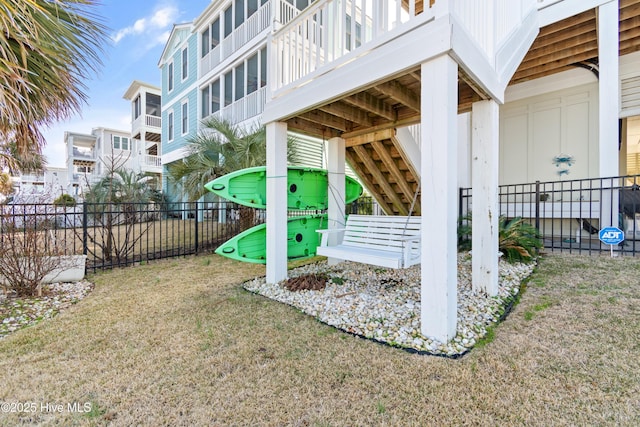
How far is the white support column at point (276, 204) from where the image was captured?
13.3ft

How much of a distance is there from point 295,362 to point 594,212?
726 centimetres

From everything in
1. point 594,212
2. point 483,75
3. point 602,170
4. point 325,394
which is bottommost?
point 325,394

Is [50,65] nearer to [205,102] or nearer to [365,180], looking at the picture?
[365,180]

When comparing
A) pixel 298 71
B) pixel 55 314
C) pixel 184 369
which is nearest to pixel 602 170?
pixel 298 71

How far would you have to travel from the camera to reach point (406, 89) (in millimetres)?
3688

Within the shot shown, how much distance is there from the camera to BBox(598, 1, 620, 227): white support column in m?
5.16

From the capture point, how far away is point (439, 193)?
2.36 metres

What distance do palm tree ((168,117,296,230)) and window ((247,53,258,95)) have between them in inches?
171

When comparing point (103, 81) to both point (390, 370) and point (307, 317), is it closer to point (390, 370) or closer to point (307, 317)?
point (307, 317)

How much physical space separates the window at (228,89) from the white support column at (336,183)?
8.52 meters

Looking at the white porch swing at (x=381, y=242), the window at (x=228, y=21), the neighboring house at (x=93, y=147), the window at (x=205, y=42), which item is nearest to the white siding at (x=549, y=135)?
the white porch swing at (x=381, y=242)

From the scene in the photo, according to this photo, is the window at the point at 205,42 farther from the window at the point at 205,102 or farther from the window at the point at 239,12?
the window at the point at 239,12

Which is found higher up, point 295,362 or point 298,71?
point 298,71

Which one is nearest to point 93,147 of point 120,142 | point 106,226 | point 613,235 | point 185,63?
point 120,142
